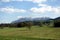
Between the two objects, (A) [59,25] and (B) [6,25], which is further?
(B) [6,25]

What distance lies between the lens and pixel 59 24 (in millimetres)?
75688

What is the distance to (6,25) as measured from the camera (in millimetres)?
91938

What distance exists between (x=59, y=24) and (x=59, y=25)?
2.47 ft

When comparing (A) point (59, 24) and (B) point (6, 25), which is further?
(B) point (6, 25)

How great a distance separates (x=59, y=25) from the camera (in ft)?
246

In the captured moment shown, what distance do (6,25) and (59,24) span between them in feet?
111

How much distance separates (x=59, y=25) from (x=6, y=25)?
33.9 metres

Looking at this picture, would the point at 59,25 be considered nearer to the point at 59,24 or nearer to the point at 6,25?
the point at 59,24

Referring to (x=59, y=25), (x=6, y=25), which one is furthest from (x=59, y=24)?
(x=6, y=25)
